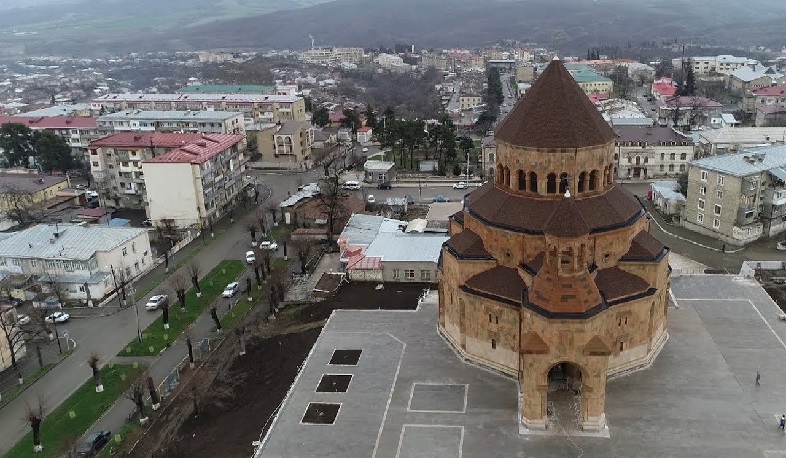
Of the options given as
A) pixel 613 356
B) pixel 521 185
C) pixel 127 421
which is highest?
pixel 521 185

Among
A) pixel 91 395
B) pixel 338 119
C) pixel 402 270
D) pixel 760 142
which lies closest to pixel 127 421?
pixel 91 395

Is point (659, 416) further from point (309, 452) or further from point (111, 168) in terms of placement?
point (111, 168)

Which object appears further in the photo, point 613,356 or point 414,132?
point 414,132

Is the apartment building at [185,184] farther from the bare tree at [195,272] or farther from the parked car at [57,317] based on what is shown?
the parked car at [57,317]


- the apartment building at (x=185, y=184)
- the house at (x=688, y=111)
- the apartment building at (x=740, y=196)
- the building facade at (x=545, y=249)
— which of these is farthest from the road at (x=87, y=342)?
the house at (x=688, y=111)

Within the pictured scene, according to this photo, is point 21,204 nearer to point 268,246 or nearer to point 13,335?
point 268,246

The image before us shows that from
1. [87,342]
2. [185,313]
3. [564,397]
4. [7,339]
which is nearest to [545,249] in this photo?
[564,397]

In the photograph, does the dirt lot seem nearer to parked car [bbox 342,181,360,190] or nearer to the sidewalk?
the sidewalk
